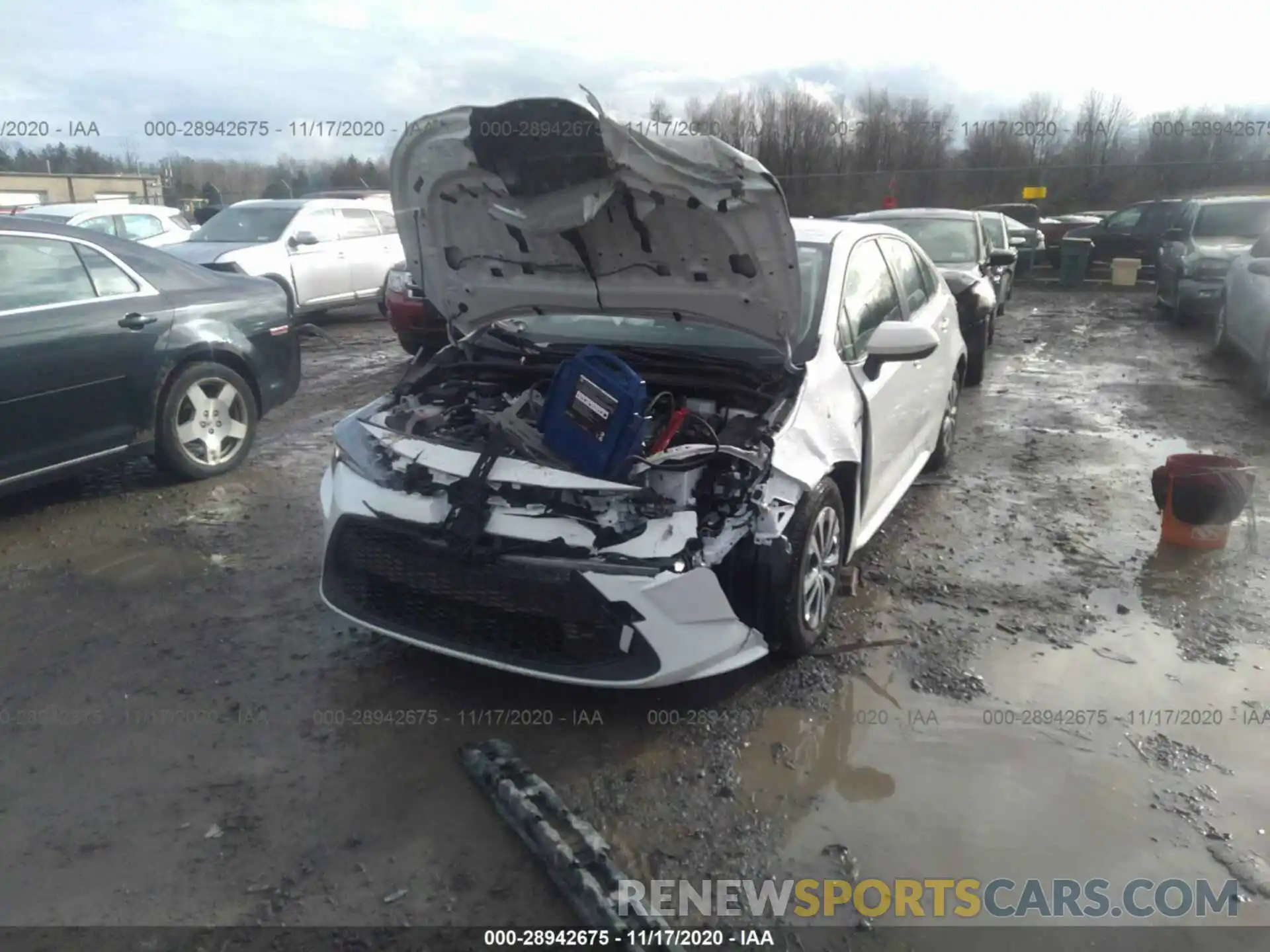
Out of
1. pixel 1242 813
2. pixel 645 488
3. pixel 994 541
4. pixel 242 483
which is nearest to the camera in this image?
pixel 1242 813

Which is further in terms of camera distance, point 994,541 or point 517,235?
point 994,541

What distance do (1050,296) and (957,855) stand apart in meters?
16.5

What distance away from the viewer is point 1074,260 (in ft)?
59.9

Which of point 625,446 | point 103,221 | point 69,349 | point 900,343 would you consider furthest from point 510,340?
point 103,221

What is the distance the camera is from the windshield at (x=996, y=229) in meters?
13.5

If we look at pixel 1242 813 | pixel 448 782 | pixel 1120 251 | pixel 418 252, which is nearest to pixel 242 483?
pixel 418 252

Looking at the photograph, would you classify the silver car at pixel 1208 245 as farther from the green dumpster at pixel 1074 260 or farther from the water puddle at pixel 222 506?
the water puddle at pixel 222 506

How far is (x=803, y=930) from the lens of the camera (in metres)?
2.49

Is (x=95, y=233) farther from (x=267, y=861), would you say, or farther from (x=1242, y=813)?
(x=1242, y=813)

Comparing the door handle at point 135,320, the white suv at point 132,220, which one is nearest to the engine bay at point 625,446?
the door handle at point 135,320

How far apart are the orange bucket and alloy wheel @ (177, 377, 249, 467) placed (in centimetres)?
533

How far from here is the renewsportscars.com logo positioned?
2.55 m

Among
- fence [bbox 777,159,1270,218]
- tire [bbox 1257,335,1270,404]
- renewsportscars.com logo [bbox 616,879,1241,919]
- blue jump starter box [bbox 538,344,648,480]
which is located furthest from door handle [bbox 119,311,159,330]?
fence [bbox 777,159,1270,218]

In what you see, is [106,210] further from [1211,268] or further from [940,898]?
[1211,268]
